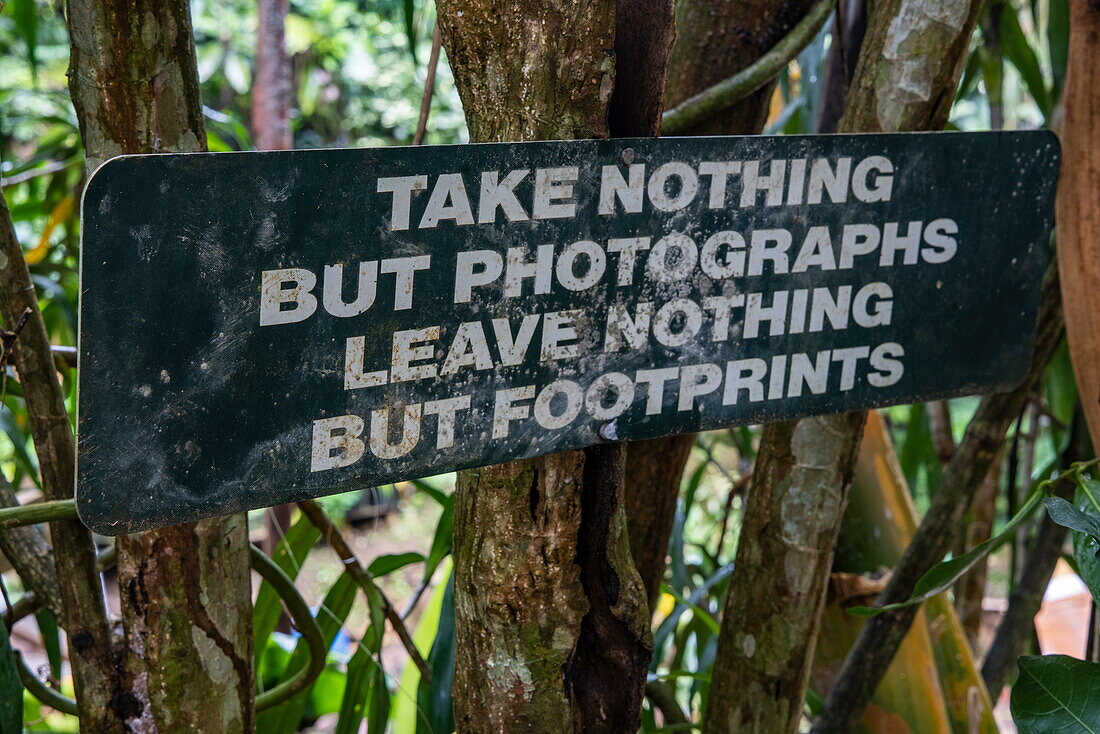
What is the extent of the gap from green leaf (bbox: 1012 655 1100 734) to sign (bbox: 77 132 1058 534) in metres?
0.14

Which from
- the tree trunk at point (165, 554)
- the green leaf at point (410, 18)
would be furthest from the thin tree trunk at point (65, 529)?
the green leaf at point (410, 18)

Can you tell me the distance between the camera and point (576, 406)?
Result: 1.36 feet

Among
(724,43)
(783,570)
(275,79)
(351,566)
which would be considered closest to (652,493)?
(783,570)

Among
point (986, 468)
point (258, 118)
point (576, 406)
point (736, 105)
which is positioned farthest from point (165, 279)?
point (258, 118)

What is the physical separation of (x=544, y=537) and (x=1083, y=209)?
0.43 meters

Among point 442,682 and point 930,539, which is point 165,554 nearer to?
point 442,682

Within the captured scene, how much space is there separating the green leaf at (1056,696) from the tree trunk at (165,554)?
38cm

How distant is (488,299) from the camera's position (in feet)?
1.26

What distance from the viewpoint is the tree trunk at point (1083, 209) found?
0.61 m

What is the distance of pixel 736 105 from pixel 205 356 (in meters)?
0.45

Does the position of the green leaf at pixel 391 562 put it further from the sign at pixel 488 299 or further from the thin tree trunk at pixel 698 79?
the sign at pixel 488 299

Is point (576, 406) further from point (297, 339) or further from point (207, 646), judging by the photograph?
point (207, 646)

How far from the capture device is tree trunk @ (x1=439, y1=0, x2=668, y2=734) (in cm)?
39

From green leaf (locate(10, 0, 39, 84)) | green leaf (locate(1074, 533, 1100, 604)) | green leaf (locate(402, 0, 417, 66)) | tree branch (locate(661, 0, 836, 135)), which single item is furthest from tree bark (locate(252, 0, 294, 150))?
green leaf (locate(1074, 533, 1100, 604))
